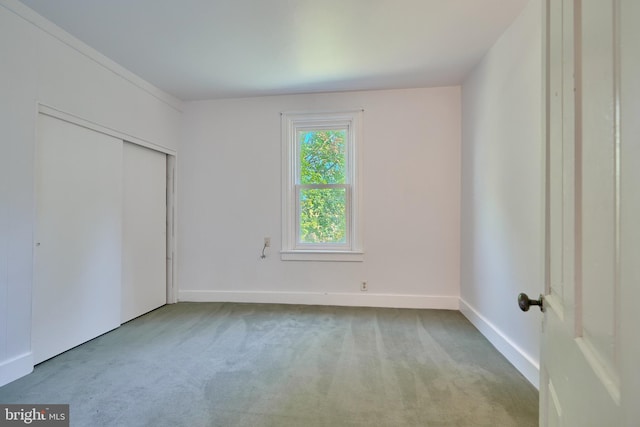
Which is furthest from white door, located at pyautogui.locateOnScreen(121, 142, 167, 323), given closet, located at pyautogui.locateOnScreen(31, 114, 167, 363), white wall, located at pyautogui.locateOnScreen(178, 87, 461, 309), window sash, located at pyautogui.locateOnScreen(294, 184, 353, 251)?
window sash, located at pyautogui.locateOnScreen(294, 184, 353, 251)

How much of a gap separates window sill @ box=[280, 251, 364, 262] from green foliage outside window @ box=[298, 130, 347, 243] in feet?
0.54

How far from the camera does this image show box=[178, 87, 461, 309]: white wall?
11.3 feet

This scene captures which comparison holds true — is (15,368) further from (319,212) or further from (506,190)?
(506,190)

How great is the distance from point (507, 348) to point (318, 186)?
2454mm

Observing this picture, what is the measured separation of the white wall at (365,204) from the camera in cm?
344

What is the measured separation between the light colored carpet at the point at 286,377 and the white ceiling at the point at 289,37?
2.56 meters

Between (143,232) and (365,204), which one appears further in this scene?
(365,204)

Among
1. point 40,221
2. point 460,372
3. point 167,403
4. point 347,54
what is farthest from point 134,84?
point 460,372

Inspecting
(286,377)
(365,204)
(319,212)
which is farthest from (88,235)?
(365,204)

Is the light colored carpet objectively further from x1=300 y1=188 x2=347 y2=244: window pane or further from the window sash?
x1=300 y1=188 x2=347 y2=244: window pane

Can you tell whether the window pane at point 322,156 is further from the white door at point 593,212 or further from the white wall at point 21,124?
the white door at point 593,212

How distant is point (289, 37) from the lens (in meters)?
2.40

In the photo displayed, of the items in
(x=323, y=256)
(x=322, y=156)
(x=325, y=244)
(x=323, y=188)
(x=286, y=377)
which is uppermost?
(x=322, y=156)

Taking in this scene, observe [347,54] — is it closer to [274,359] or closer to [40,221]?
[274,359]
